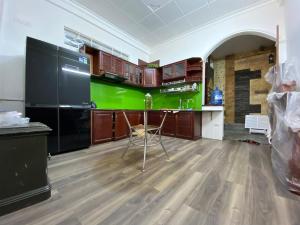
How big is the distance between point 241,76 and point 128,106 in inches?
172

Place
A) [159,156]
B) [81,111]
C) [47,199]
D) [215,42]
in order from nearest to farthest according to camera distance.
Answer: [47,199] → [159,156] → [81,111] → [215,42]

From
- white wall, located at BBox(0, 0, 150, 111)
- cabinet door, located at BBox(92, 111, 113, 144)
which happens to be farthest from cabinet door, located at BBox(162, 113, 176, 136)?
white wall, located at BBox(0, 0, 150, 111)

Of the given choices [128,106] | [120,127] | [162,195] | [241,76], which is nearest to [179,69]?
[128,106]

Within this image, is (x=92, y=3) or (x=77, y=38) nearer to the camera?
(x=92, y=3)

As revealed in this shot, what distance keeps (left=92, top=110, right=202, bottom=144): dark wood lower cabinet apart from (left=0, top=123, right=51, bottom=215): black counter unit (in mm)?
1937

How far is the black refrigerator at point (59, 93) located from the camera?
2.28 m

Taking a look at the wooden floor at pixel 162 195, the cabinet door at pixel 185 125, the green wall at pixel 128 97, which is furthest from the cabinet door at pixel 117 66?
the wooden floor at pixel 162 195

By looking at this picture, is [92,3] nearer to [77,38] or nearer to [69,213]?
[77,38]

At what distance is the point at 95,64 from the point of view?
3.62m

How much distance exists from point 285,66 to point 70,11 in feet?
13.7

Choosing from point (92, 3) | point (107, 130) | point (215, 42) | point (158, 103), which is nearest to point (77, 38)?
point (92, 3)

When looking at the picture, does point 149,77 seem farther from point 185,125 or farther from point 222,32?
point 222,32

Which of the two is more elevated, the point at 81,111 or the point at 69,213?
the point at 81,111

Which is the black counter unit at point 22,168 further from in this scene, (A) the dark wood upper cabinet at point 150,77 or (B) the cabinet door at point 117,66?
(A) the dark wood upper cabinet at point 150,77
